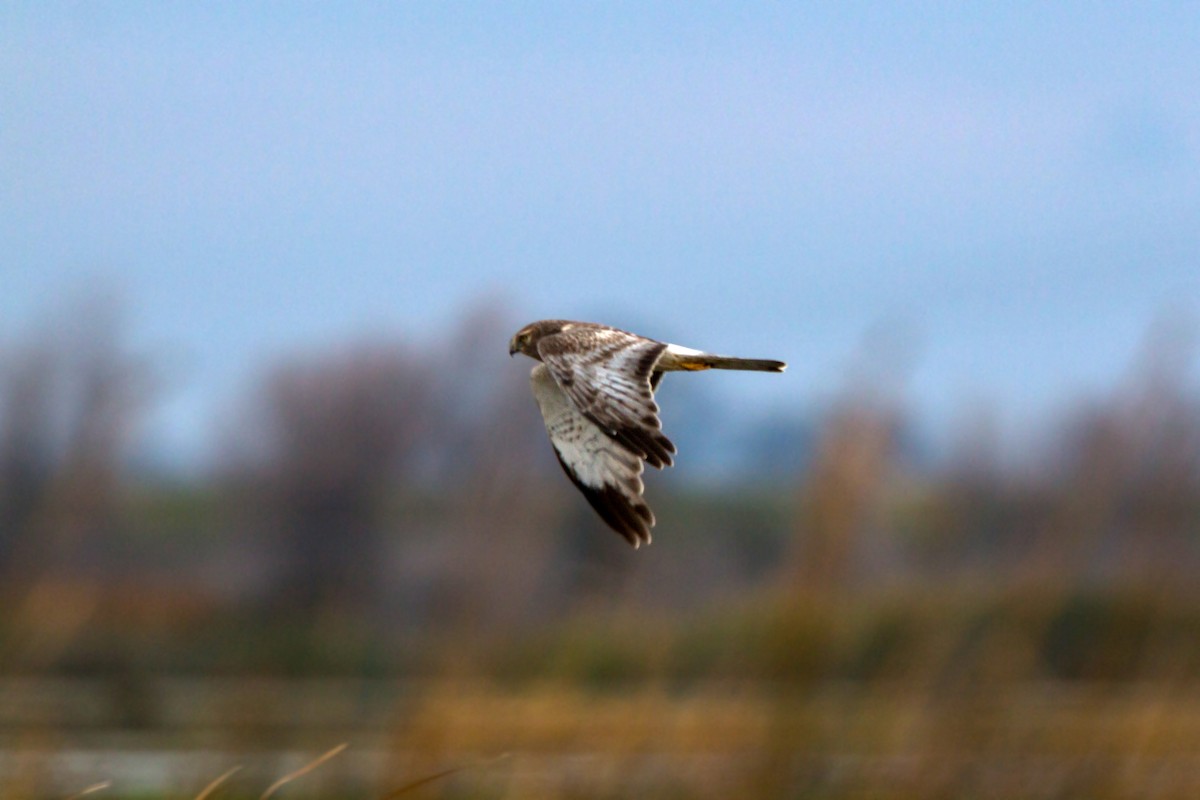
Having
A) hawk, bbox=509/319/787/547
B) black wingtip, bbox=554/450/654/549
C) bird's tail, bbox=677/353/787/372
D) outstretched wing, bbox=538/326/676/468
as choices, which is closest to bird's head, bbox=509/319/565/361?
hawk, bbox=509/319/787/547

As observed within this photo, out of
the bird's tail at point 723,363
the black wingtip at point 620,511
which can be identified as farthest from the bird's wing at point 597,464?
the bird's tail at point 723,363

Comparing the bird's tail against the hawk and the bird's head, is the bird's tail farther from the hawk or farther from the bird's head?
the bird's head

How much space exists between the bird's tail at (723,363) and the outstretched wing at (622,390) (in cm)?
14

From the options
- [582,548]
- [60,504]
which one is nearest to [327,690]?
[582,548]

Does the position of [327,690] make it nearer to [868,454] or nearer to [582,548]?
[582,548]

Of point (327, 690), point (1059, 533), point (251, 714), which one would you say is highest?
point (1059, 533)

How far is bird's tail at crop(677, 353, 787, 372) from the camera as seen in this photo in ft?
10.2

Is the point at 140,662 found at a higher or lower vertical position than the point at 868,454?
lower

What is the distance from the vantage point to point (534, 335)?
11.1 ft

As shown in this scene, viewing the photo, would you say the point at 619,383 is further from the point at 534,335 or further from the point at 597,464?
the point at 597,464

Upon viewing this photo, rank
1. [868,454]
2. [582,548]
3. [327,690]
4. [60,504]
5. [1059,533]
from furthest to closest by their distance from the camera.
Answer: [327,690]
[582,548]
[60,504]
[1059,533]
[868,454]

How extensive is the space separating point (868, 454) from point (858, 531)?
604 millimetres

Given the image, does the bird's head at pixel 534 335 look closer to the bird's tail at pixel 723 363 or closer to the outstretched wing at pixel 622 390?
the outstretched wing at pixel 622 390

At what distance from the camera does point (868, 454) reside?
8.42m
